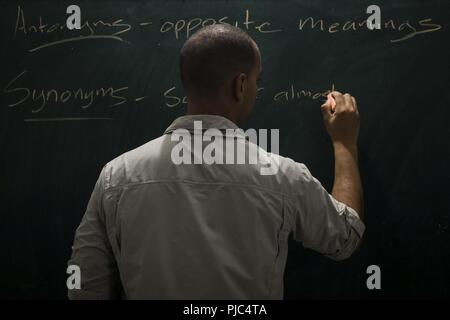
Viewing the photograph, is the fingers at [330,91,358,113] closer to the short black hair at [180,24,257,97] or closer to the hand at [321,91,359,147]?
the hand at [321,91,359,147]

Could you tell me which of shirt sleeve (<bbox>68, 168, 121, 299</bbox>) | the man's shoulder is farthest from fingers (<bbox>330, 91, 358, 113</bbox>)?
shirt sleeve (<bbox>68, 168, 121, 299</bbox>)

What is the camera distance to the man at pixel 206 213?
105 cm

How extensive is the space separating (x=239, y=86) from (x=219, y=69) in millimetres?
63

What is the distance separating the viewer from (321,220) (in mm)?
1129

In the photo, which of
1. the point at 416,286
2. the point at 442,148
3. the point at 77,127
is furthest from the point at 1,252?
the point at 442,148

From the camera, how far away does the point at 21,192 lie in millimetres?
1554

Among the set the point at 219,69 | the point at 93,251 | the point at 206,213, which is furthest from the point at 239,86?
the point at 93,251

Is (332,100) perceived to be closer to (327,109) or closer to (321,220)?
(327,109)

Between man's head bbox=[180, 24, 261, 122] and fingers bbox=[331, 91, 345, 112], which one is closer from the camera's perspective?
man's head bbox=[180, 24, 261, 122]

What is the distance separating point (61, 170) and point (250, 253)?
79 centimetres

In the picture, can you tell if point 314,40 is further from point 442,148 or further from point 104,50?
point 104,50

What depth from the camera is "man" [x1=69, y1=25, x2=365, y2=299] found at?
3.45ft

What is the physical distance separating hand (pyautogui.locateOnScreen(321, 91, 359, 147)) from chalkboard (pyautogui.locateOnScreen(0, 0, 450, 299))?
0.19ft

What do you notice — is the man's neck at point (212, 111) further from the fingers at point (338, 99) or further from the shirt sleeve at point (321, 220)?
the fingers at point (338, 99)
